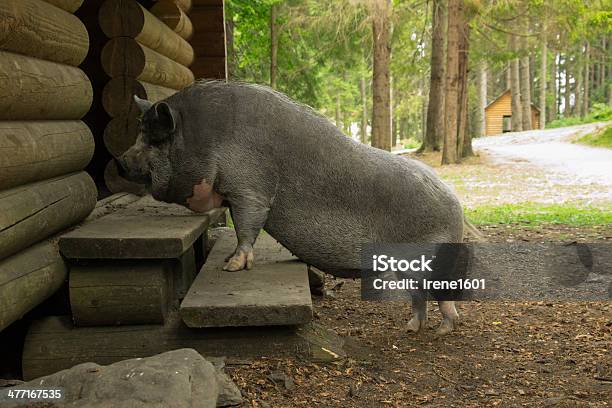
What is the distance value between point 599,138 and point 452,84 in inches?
335

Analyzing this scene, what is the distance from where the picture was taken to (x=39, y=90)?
12.2ft

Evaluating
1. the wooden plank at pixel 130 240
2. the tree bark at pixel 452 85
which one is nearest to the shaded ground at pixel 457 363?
the wooden plank at pixel 130 240

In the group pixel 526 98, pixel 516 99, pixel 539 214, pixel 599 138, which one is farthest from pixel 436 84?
pixel 526 98

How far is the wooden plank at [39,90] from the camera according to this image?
331 cm

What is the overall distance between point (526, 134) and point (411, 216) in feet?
88.6

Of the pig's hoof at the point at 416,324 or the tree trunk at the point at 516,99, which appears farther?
the tree trunk at the point at 516,99

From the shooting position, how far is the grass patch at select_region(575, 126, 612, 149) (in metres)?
21.8

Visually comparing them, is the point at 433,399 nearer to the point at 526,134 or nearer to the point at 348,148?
the point at 348,148

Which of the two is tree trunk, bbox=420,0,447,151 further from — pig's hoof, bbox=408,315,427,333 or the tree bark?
pig's hoof, bbox=408,315,427,333

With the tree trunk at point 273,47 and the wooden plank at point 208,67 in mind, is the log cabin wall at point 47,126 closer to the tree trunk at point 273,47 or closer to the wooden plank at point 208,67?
the wooden plank at point 208,67

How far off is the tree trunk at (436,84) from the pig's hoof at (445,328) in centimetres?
1665

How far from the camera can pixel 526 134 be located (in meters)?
29.5

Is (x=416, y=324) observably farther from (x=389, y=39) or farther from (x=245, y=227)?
(x=389, y=39)

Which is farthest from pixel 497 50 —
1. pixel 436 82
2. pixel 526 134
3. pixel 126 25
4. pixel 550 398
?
pixel 550 398
